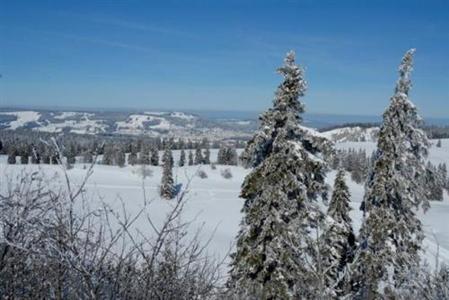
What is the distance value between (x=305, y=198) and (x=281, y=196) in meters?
0.69

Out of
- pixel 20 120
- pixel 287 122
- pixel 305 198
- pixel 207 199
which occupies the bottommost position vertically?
pixel 207 199

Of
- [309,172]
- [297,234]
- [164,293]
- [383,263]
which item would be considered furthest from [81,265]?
[383,263]

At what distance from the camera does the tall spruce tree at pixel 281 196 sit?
38.9 feet

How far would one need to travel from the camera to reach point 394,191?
531 inches

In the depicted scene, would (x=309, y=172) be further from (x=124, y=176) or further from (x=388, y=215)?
(x=124, y=176)

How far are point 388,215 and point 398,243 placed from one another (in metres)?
0.85

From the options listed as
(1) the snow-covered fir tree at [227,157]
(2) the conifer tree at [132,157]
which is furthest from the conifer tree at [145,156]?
(1) the snow-covered fir tree at [227,157]

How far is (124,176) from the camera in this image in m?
82.2

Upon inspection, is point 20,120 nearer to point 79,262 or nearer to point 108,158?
point 79,262

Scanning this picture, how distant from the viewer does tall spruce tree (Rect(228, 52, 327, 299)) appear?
11.8m

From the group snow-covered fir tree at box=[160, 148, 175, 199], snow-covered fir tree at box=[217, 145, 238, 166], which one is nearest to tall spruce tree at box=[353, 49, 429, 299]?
snow-covered fir tree at box=[160, 148, 175, 199]

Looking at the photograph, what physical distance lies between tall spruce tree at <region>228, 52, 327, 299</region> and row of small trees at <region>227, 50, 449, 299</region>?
0.08 feet

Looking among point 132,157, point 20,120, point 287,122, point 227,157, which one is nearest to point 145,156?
point 132,157

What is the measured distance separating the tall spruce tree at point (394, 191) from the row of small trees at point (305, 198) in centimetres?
3
